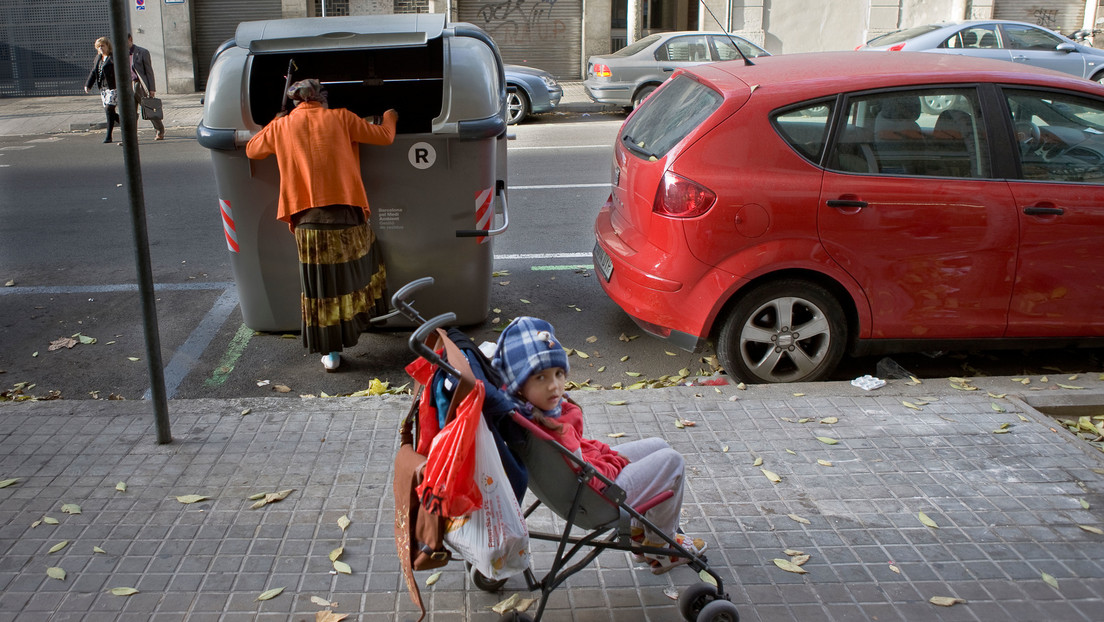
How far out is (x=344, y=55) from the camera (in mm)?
6672

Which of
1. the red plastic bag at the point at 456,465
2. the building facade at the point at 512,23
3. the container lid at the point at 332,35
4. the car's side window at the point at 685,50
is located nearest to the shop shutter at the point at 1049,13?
the building facade at the point at 512,23

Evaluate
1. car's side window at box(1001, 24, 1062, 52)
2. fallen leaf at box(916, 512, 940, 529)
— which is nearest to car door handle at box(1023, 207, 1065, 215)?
fallen leaf at box(916, 512, 940, 529)

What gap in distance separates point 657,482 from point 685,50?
14300mm

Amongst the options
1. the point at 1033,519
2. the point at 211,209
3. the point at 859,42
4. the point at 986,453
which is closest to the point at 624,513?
the point at 1033,519

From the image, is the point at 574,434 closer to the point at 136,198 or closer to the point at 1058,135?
the point at 136,198

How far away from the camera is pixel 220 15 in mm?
20781

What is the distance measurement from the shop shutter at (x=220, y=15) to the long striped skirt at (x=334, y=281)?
17.2 meters

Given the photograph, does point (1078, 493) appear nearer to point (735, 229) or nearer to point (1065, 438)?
point (1065, 438)

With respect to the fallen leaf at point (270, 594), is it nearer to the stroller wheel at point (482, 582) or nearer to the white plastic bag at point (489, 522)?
the stroller wheel at point (482, 582)

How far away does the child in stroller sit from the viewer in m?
2.76

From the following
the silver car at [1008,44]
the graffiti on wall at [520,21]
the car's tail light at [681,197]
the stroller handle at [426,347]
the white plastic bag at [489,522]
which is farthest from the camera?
the graffiti on wall at [520,21]

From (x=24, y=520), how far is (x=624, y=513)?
2520mm

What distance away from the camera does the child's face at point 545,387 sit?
2.77 meters

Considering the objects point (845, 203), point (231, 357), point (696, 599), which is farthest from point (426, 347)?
point (231, 357)
